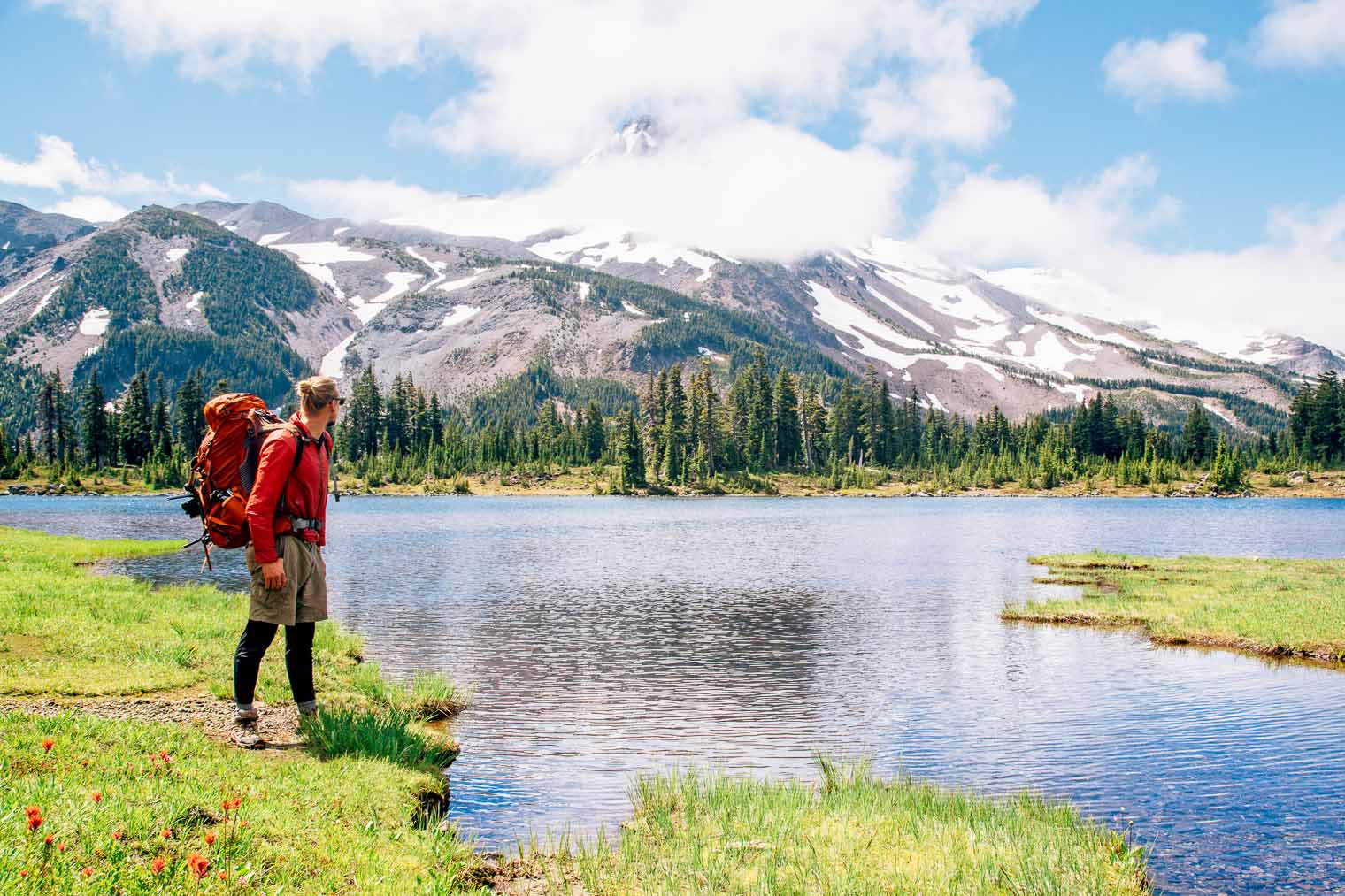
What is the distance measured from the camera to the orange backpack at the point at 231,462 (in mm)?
11086

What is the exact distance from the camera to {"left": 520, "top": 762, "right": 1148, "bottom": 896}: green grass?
8586 mm

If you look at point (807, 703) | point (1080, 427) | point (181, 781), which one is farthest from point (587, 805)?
point (1080, 427)

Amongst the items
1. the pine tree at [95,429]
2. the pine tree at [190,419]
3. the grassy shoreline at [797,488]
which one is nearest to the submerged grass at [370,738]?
the grassy shoreline at [797,488]

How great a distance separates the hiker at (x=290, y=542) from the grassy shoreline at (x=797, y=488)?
130 meters

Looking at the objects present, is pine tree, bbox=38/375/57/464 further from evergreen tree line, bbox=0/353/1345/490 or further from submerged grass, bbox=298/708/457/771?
submerged grass, bbox=298/708/457/771

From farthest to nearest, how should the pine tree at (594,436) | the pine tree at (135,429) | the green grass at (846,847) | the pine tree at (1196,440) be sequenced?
the pine tree at (594,436), the pine tree at (1196,440), the pine tree at (135,429), the green grass at (846,847)

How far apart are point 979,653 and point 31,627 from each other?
21168mm

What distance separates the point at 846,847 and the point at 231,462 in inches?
336

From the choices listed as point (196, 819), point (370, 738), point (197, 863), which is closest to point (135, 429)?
point (370, 738)

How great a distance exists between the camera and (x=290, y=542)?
36.5 ft

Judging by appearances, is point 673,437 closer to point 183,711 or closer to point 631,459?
point 631,459

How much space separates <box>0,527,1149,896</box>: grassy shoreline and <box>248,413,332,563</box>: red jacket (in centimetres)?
244

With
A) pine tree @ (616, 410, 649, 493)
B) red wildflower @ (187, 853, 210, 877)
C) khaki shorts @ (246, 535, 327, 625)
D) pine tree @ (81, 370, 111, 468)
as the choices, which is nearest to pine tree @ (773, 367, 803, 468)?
pine tree @ (616, 410, 649, 493)

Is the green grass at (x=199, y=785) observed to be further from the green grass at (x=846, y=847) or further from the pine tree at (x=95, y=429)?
the pine tree at (x=95, y=429)
